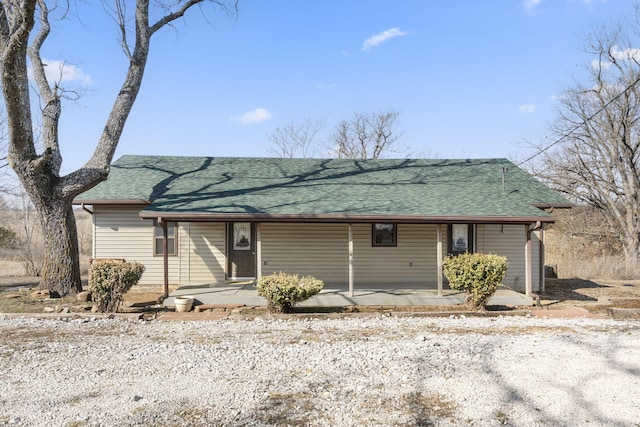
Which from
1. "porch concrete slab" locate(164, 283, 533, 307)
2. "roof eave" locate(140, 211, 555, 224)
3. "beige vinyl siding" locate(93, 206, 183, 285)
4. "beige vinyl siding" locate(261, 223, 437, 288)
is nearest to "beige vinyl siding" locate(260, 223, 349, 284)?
"beige vinyl siding" locate(261, 223, 437, 288)

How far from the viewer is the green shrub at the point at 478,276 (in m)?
10.6

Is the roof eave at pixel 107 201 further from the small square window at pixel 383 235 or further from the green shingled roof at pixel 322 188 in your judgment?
the small square window at pixel 383 235

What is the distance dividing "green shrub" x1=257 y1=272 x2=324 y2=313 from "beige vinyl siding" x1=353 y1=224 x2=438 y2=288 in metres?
3.86

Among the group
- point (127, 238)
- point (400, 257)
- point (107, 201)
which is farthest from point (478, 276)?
point (107, 201)

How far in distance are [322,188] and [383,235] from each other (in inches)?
89.8

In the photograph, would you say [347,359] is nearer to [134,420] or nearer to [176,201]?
[134,420]

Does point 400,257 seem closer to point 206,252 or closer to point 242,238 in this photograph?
point 242,238

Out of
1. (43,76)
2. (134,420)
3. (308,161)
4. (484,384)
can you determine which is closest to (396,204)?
(308,161)

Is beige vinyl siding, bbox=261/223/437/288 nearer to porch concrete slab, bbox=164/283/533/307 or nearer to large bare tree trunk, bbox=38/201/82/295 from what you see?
porch concrete slab, bbox=164/283/533/307

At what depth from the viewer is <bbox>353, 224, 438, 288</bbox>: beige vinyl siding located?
14.2 m

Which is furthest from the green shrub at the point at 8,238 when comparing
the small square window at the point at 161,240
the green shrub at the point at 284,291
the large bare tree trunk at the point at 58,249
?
the green shrub at the point at 284,291

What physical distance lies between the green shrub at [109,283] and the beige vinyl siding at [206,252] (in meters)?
3.68

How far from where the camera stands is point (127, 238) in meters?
14.1

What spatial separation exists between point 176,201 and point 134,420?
8977mm
